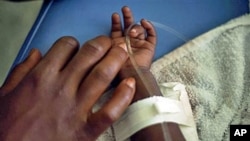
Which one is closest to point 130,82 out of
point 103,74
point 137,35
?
point 103,74

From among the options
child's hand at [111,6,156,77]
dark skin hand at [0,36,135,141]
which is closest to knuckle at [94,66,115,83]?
dark skin hand at [0,36,135,141]

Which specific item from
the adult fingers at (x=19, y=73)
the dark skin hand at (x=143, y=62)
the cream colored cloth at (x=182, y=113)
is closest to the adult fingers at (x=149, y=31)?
the dark skin hand at (x=143, y=62)

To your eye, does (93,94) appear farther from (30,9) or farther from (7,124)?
(30,9)

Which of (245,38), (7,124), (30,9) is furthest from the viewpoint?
(30,9)

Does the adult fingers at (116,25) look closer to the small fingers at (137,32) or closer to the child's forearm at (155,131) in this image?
the small fingers at (137,32)

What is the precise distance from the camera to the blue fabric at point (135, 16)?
903mm

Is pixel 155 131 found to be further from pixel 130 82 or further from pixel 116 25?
pixel 116 25

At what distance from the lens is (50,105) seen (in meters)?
0.70

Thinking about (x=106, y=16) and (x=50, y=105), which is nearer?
(x=50, y=105)

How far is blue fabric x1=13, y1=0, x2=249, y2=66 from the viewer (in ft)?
2.96

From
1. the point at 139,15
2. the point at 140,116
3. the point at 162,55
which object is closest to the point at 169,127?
the point at 140,116

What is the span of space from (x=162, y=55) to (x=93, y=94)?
228 millimetres

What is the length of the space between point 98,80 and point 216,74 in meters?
0.25

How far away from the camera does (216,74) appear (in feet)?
2.73
